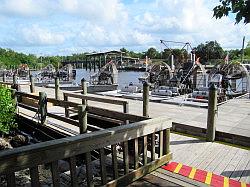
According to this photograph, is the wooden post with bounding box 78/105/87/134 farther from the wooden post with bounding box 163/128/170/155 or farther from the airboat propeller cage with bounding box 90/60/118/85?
the airboat propeller cage with bounding box 90/60/118/85

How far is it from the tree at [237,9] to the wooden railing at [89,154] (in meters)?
1.84

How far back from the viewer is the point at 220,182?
4039 millimetres

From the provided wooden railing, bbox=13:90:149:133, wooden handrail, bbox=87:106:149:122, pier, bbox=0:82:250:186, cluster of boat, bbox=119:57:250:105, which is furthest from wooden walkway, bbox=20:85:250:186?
cluster of boat, bbox=119:57:250:105

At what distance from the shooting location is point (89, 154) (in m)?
3.33

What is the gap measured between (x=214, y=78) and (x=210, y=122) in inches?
498

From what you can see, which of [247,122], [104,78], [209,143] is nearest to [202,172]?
[209,143]

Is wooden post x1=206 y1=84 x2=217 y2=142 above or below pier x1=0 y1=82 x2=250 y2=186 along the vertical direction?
above

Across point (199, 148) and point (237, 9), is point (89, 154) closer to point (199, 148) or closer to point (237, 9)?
point (237, 9)

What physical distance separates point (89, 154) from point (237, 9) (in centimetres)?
226

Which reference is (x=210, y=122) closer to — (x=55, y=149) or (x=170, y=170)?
(x=170, y=170)

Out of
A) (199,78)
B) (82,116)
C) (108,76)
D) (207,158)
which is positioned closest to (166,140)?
(207,158)

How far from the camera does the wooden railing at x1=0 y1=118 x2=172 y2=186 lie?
268 cm

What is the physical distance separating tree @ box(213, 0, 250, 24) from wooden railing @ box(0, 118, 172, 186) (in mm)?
1843

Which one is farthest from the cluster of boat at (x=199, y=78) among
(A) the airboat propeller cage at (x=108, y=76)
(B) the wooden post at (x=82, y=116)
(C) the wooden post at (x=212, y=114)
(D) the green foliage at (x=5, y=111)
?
(B) the wooden post at (x=82, y=116)
